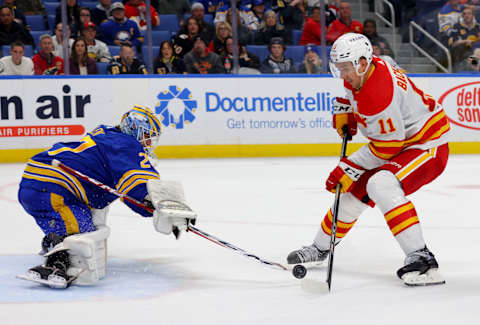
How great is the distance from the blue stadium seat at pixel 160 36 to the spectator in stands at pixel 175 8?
205 mm

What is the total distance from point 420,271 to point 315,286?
417mm

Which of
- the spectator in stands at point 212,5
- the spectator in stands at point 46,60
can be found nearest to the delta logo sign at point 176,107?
the spectator in stands at point 212,5

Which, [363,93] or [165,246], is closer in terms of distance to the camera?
[363,93]

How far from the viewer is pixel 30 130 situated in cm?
751

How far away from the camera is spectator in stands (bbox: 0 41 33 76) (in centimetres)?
751

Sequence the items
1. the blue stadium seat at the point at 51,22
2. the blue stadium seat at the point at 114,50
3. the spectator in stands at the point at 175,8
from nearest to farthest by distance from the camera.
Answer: the blue stadium seat at the point at 51,22, the blue stadium seat at the point at 114,50, the spectator in stands at the point at 175,8

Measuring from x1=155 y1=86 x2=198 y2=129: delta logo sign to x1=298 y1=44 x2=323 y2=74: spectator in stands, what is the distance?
1.34 meters

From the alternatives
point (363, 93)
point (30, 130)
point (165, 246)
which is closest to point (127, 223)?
point (165, 246)

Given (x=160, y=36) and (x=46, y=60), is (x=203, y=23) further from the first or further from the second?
(x=46, y=60)

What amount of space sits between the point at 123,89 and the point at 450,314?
239 inches

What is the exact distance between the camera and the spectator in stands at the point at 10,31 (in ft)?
24.9

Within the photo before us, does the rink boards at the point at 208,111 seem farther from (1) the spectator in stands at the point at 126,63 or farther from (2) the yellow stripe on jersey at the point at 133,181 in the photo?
→ (2) the yellow stripe on jersey at the point at 133,181

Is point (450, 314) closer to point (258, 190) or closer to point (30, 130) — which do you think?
point (258, 190)

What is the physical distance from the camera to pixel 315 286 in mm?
2475
